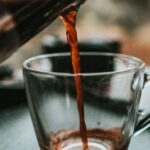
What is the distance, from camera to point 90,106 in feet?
1.51

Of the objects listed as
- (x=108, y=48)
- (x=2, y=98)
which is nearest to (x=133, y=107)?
(x=2, y=98)

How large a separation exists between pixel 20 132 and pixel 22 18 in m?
0.26

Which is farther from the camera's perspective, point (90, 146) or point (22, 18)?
point (90, 146)

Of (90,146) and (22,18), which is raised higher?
(22,18)

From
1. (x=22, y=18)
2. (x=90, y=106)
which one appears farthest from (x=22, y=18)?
(x=90, y=106)

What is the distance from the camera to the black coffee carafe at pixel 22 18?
333 millimetres

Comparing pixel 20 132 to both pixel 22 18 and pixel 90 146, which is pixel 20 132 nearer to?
pixel 90 146

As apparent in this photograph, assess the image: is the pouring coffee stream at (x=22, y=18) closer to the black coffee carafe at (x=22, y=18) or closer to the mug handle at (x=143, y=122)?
the black coffee carafe at (x=22, y=18)

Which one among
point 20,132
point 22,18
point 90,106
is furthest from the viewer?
point 20,132

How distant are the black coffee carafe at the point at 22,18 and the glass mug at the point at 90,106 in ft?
0.25

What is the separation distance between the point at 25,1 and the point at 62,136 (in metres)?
0.20

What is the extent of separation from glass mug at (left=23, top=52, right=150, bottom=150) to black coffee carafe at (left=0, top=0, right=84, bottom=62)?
0.08m

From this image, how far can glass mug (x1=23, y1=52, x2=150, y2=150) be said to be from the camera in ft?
1.45

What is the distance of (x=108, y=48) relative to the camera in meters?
1.23
